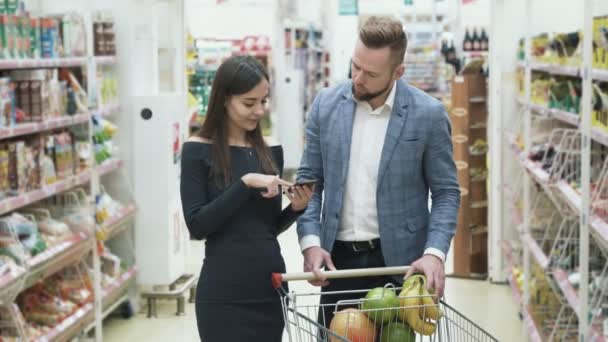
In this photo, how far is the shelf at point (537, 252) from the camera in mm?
5438

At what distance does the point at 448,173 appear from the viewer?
2943 millimetres

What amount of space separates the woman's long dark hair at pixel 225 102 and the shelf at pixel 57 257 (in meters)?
2.20

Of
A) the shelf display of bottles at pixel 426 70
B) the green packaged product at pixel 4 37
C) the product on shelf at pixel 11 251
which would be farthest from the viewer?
the shelf display of bottles at pixel 426 70

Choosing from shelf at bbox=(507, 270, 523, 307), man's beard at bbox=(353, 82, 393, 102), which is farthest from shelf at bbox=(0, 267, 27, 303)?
shelf at bbox=(507, 270, 523, 307)

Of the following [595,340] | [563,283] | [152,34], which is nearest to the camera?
[595,340]

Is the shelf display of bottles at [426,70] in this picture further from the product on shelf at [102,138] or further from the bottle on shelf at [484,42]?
the product on shelf at [102,138]

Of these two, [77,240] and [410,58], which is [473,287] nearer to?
[77,240]

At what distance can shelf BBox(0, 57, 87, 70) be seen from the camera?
15.6 ft

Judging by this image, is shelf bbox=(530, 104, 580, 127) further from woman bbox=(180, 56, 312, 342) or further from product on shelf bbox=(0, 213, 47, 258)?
product on shelf bbox=(0, 213, 47, 258)

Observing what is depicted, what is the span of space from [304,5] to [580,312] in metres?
15.4

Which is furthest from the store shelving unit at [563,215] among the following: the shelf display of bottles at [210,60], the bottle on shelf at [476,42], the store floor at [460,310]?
the bottle on shelf at [476,42]

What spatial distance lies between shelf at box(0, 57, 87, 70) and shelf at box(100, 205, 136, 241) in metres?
1.01

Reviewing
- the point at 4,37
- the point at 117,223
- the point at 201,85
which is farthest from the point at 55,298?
the point at 201,85

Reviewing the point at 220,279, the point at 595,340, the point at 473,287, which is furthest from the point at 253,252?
the point at 473,287
